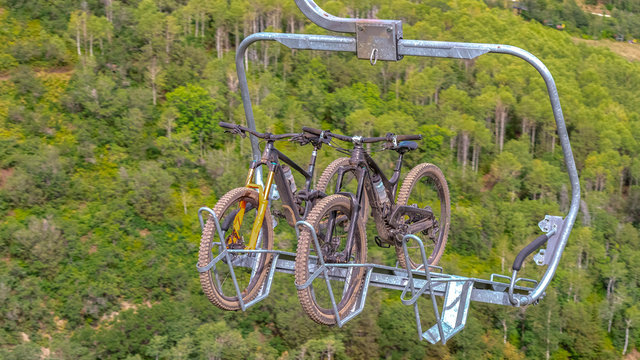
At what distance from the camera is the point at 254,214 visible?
11.6 m

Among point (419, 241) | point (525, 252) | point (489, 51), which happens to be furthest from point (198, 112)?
point (489, 51)

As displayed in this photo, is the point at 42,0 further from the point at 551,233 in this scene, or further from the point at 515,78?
the point at 551,233

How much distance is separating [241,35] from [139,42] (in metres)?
10.6

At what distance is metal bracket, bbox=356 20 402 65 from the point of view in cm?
967

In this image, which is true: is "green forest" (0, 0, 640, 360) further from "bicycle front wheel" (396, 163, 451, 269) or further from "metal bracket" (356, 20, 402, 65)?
"metal bracket" (356, 20, 402, 65)

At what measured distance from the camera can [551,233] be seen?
35.3 ft

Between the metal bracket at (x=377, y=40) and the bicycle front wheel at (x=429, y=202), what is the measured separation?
3.59 meters

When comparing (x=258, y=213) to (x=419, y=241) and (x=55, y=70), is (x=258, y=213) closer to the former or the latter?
(x=419, y=241)

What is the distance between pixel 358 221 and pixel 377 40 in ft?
8.54

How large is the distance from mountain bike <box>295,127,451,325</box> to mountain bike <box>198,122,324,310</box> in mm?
433

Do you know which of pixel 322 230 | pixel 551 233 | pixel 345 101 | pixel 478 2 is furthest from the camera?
pixel 478 2

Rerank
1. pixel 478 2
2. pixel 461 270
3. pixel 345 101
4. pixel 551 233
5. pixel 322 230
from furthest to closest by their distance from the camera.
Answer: pixel 478 2 < pixel 345 101 < pixel 461 270 < pixel 322 230 < pixel 551 233

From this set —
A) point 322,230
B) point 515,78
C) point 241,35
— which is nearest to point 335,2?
point 241,35

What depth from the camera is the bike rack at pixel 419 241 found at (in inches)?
376
